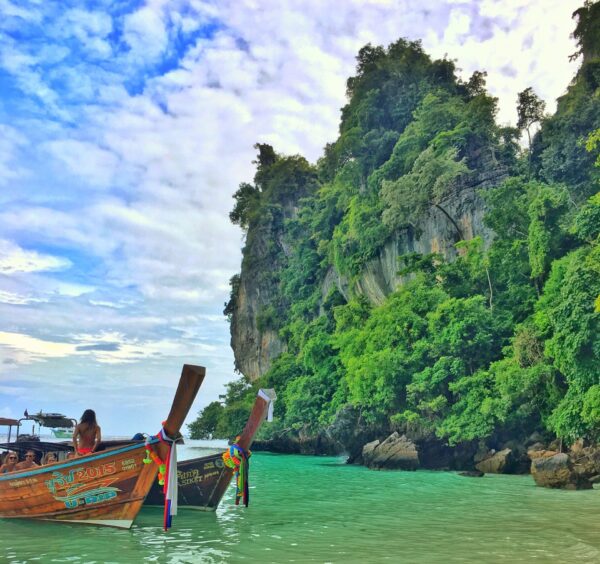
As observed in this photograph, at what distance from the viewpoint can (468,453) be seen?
2294 centimetres

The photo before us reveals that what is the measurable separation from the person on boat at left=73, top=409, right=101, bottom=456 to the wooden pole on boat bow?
213 centimetres

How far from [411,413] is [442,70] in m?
27.1

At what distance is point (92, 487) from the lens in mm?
9047

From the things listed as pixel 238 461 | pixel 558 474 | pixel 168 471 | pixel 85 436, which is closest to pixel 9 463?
pixel 85 436

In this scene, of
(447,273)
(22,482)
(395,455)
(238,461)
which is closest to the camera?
(22,482)

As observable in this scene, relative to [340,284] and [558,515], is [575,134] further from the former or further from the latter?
[558,515]

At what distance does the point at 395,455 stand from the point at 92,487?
16.3 meters

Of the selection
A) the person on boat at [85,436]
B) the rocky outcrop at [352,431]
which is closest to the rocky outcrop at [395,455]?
the rocky outcrop at [352,431]

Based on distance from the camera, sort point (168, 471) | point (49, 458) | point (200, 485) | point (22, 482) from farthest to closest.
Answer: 1. point (49, 458)
2. point (200, 485)
3. point (22, 482)
4. point (168, 471)

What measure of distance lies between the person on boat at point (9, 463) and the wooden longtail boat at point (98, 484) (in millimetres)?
1845

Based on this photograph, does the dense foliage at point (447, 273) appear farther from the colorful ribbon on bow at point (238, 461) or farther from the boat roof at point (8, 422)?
the boat roof at point (8, 422)

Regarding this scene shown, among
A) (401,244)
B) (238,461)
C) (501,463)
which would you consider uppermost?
(401,244)

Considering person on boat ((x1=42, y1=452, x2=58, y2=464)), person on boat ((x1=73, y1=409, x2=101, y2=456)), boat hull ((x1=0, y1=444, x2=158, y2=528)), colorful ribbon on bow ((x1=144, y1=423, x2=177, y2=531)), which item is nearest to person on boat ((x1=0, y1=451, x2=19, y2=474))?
person on boat ((x1=42, y1=452, x2=58, y2=464))

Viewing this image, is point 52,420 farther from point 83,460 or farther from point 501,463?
point 501,463
